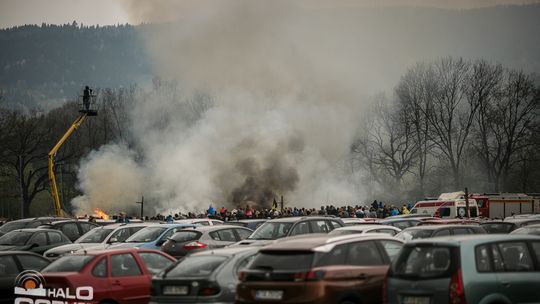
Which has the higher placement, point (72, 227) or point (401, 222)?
point (401, 222)

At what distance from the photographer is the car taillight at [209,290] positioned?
1345 cm

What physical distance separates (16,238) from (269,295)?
1692 centimetres

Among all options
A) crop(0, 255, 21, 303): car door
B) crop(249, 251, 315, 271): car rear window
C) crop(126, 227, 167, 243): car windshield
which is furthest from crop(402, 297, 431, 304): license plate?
crop(126, 227, 167, 243): car windshield

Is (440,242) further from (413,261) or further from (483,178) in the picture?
(483,178)

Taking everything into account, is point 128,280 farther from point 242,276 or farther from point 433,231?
point 433,231

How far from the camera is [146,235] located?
25.9 metres

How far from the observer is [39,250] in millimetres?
26172

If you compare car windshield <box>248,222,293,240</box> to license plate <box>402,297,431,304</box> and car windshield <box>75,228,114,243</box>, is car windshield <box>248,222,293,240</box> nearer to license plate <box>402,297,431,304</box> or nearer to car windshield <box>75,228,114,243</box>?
car windshield <box>75,228,114,243</box>

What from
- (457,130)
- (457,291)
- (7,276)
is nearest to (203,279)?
(457,291)

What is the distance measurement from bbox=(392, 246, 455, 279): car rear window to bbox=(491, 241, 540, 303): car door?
0.86 m

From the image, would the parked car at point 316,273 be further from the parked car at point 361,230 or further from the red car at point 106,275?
the parked car at point 361,230

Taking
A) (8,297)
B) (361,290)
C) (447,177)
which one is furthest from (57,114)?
(361,290)

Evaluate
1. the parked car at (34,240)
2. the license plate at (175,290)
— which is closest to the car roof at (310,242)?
the license plate at (175,290)

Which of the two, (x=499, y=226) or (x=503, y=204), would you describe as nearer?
(x=499, y=226)
